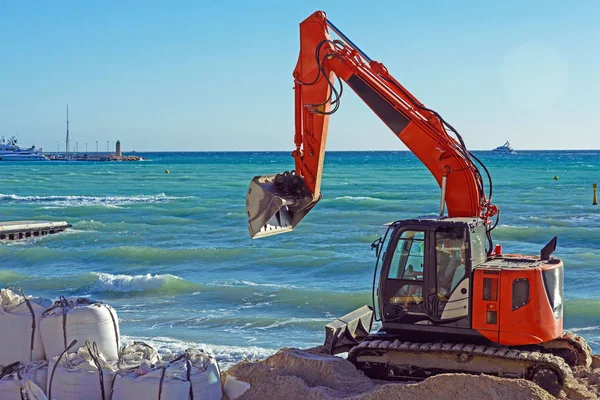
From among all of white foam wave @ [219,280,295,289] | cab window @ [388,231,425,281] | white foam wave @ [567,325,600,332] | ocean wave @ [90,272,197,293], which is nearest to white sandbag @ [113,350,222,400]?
cab window @ [388,231,425,281]

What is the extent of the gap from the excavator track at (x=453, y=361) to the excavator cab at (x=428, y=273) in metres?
0.23

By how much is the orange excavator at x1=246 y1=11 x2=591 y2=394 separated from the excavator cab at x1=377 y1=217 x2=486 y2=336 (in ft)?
0.04

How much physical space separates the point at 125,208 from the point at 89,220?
639 centimetres

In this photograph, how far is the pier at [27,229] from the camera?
2825 cm

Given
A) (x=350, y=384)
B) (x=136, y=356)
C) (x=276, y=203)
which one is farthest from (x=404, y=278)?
(x=136, y=356)

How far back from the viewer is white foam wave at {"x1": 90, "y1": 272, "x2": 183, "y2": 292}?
59.8 feet

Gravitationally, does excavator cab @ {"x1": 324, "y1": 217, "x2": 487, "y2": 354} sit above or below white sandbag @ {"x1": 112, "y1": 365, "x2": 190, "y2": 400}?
above

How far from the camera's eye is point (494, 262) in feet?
30.8

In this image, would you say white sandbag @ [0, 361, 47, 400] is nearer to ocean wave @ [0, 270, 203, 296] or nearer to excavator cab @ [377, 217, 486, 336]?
excavator cab @ [377, 217, 486, 336]

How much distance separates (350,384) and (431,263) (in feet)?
5.22

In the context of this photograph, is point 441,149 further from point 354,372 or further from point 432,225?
point 354,372

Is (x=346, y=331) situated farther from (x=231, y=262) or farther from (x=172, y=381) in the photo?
(x=231, y=262)

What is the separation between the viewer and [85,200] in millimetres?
47719

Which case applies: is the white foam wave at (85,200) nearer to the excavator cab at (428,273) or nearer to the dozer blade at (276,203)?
the dozer blade at (276,203)
